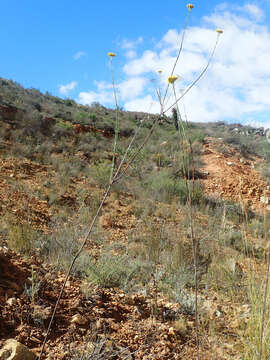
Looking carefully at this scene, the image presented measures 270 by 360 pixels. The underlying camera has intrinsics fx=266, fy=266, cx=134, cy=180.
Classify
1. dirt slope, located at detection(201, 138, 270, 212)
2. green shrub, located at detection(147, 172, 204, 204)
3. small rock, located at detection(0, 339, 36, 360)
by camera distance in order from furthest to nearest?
dirt slope, located at detection(201, 138, 270, 212), green shrub, located at detection(147, 172, 204, 204), small rock, located at detection(0, 339, 36, 360)

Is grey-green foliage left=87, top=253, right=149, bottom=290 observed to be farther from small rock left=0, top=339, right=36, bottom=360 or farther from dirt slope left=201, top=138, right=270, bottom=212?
dirt slope left=201, top=138, right=270, bottom=212

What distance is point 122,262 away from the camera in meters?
2.98

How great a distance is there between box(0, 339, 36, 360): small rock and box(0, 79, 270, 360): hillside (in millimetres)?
125

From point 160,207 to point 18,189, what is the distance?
123 inches

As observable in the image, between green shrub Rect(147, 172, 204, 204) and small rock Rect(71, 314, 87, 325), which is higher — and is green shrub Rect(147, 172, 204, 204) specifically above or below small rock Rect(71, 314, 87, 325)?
above

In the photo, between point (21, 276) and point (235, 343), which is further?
point (21, 276)

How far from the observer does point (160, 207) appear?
20.5 ft

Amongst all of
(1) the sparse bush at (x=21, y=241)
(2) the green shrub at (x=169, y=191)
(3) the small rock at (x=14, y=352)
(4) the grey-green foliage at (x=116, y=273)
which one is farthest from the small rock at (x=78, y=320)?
(2) the green shrub at (x=169, y=191)

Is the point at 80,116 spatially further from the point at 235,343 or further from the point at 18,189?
the point at 235,343

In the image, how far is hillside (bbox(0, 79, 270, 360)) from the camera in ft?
5.44

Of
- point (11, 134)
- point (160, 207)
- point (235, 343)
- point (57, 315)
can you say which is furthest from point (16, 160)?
point (235, 343)

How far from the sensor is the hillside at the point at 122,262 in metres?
1.66

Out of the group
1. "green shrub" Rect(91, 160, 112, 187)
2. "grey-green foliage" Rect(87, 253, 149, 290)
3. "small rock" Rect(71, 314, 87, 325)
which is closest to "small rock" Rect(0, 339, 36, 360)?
"small rock" Rect(71, 314, 87, 325)

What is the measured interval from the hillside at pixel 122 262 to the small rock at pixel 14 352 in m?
0.13
